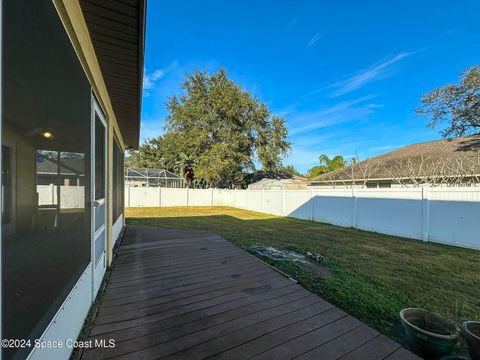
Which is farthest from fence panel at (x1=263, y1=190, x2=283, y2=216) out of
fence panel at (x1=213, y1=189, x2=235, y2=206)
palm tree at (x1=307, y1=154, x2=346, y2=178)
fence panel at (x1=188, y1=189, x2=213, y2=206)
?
palm tree at (x1=307, y1=154, x2=346, y2=178)

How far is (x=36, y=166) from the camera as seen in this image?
115 cm

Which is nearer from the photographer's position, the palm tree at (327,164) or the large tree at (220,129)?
the large tree at (220,129)

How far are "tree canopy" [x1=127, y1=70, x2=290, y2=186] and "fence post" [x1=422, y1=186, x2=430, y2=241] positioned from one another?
14847 mm

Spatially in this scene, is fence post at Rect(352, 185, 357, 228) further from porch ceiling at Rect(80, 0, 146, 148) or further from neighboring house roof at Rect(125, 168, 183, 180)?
neighboring house roof at Rect(125, 168, 183, 180)

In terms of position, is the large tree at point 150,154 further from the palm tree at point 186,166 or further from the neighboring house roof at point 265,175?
the neighboring house roof at point 265,175

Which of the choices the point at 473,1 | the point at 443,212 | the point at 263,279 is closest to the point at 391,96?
the point at 473,1

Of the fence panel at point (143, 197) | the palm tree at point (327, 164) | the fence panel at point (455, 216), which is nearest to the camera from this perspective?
the fence panel at point (455, 216)

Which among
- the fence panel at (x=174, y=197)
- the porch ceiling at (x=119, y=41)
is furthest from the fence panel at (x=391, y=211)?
the fence panel at (x=174, y=197)

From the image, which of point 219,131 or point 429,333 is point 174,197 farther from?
point 429,333

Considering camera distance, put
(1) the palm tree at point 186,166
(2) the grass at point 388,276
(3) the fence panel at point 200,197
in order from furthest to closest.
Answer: (1) the palm tree at point 186,166 → (3) the fence panel at point 200,197 → (2) the grass at point 388,276

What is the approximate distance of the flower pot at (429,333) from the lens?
187 centimetres

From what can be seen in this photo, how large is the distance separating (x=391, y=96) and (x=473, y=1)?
7.42m

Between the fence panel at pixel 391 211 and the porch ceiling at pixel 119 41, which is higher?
Result: the porch ceiling at pixel 119 41

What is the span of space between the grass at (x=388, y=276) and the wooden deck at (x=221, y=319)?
1.36 feet
